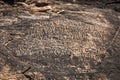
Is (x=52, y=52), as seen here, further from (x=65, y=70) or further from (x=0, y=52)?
(x=0, y=52)

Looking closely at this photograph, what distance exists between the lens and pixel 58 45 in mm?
7379

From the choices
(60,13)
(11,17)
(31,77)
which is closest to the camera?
(31,77)

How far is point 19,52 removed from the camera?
700 cm

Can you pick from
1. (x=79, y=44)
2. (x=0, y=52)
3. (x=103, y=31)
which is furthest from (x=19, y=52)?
(x=103, y=31)

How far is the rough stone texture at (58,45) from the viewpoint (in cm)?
681

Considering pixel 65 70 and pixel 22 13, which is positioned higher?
pixel 22 13

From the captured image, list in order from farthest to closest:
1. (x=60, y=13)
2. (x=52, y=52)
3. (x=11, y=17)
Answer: (x=60, y=13) < (x=11, y=17) < (x=52, y=52)

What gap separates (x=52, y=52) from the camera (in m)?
7.20

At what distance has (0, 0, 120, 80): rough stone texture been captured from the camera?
681 centimetres

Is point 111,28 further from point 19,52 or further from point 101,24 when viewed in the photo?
point 19,52

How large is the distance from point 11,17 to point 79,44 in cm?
232

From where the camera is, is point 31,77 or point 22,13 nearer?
point 31,77

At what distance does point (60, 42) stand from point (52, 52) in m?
0.46

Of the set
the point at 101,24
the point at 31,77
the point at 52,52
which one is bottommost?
the point at 31,77
